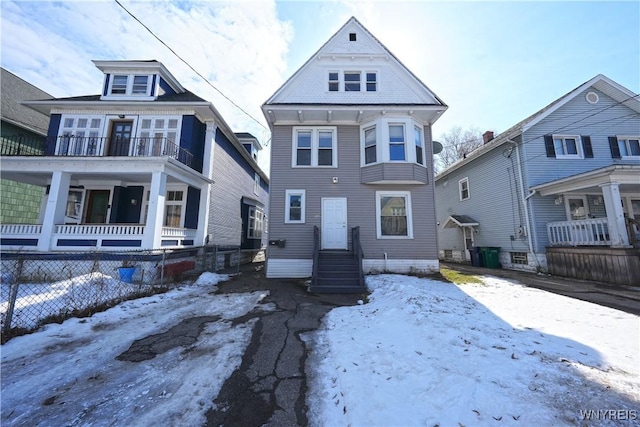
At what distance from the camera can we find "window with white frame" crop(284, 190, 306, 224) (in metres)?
10.6

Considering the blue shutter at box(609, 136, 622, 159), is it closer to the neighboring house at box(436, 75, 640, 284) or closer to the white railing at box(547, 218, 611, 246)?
the neighboring house at box(436, 75, 640, 284)

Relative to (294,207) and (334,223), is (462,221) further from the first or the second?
(294,207)

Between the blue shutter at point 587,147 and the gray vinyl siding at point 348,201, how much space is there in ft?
30.1

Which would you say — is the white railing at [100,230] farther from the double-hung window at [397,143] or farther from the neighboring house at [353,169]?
the double-hung window at [397,143]

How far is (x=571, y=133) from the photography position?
13117 millimetres

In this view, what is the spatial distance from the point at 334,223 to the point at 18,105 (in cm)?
1950

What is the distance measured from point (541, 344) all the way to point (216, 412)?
4699mm

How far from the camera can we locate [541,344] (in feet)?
12.6

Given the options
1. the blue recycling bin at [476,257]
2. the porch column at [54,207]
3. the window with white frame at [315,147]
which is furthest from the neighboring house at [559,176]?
the porch column at [54,207]

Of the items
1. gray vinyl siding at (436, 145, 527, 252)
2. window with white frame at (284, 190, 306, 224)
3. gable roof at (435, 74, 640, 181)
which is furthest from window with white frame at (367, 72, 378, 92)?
gray vinyl siding at (436, 145, 527, 252)

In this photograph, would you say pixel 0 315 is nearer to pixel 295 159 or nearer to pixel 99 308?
pixel 99 308

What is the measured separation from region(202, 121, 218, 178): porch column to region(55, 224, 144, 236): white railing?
4131mm

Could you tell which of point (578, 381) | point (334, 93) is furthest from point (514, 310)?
point (334, 93)

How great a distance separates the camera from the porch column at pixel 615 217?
915 centimetres
